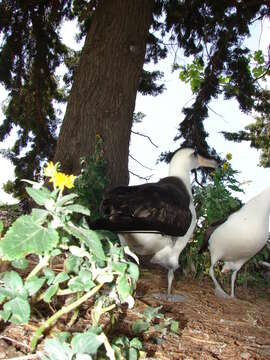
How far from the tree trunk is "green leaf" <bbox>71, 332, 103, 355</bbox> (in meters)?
3.32

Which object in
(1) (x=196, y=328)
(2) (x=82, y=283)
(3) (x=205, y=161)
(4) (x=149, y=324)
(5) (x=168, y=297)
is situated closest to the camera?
(2) (x=82, y=283)

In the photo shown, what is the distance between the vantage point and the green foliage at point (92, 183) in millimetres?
3664

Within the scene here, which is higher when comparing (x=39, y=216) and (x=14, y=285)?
(x=39, y=216)

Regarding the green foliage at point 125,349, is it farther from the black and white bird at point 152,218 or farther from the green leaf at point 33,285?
the black and white bird at point 152,218

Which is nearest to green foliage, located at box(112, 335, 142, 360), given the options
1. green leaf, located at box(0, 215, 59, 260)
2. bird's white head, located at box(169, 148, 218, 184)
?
green leaf, located at box(0, 215, 59, 260)

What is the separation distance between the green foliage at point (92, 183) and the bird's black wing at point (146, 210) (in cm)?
68

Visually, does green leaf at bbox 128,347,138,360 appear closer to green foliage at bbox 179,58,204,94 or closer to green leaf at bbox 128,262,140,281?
green leaf at bbox 128,262,140,281

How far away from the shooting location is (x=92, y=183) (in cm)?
383

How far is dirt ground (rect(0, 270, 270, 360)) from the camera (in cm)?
153

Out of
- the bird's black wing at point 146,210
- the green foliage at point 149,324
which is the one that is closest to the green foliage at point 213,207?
the bird's black wing at point 146,210

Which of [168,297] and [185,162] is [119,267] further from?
[185,162]

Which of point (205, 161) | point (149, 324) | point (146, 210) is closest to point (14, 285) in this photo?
point (149, 324)

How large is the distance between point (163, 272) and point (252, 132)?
380 centimetres

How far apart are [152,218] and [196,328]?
0.95 metres
